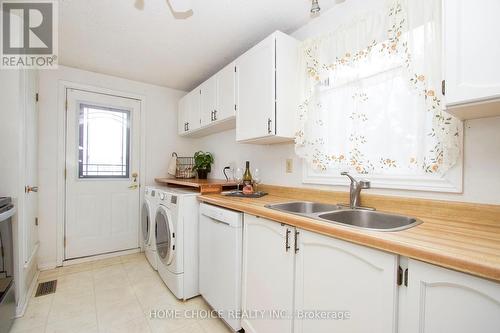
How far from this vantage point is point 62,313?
179 cm

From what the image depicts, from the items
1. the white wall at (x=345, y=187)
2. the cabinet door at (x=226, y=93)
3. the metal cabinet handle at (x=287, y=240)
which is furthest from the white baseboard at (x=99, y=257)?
the metal cabinet handle at (x=287, y=240)

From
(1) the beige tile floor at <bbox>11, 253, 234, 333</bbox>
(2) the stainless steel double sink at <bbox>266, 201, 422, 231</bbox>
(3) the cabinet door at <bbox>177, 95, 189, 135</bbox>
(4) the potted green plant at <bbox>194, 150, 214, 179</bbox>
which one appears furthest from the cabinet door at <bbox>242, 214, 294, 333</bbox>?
(3) the cabinet door at <bbox>177, 95, 189, 135</bbox>

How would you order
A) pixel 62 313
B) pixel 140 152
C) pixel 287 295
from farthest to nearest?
pixel 140 152
pixel 62 313
pixel 287 295

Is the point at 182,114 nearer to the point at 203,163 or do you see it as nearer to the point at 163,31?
Result: the point at 203,163

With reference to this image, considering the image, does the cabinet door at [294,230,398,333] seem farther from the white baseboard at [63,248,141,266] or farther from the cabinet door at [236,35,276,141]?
the white baseboard at [63,248,141,266]

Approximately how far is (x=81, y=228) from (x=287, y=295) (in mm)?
2780

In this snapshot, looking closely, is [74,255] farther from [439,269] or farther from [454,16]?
[454,16]

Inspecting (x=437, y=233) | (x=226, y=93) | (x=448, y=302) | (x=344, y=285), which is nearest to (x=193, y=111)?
(x=226, y=93)

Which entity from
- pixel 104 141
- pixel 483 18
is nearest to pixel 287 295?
pixel 483 18

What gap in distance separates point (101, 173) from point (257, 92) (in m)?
2.37

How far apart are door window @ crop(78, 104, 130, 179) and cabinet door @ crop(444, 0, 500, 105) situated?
331 cm

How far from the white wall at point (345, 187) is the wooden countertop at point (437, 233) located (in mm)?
63

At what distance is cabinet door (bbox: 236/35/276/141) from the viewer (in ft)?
5.71

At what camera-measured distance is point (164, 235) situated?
7.11 feet
